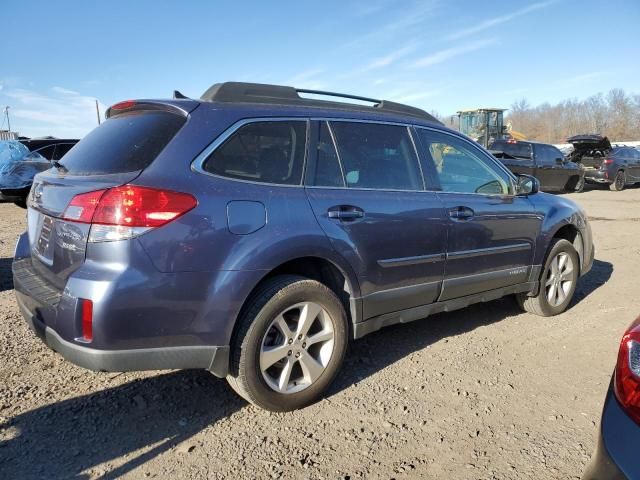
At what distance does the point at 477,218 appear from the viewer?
12.5ft

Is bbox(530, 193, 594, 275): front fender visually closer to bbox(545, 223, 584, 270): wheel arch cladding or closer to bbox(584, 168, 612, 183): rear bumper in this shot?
bbox(545, 223, 584, 270): wheel arch cladding

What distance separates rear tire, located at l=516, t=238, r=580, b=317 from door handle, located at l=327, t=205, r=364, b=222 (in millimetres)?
2358

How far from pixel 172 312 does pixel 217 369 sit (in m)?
0.42

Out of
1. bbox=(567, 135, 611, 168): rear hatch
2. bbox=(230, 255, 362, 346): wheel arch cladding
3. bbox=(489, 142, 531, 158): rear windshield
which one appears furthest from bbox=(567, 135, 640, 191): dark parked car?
bbox=(230, 255, 362, 346): wheel arch cladding

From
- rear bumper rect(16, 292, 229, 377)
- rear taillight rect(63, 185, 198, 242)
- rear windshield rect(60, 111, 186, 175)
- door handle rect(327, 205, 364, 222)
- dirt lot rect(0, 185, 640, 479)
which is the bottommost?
dirt lot rect(0, 185, 640, 479)

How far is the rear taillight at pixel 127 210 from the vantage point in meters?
2.34

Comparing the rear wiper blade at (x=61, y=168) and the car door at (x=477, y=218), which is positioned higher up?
the rear wiper blade at (x=61, y=168)

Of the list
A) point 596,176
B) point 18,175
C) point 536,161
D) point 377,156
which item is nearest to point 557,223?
point 377,156

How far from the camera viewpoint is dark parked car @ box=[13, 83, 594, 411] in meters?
2.38

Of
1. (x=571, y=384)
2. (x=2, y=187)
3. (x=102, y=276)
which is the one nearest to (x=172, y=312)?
(x=102, y=276)

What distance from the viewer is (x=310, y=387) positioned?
2.99 metres

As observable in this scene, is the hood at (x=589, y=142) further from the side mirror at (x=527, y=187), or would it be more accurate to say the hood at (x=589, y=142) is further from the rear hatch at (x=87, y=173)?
the rear hatch at (x=87, y=173)

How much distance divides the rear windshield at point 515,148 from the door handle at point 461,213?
12929 mm

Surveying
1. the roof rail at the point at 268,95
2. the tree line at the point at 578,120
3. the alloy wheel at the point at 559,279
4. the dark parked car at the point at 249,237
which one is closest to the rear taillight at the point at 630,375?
the dark parked car at the point at 249,237
